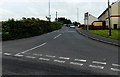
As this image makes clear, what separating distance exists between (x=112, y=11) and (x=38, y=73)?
4741 cm

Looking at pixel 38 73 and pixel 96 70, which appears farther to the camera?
pixel 96 70

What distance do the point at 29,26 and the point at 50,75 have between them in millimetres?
18790

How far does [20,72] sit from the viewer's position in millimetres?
5941

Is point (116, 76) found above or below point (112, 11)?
below

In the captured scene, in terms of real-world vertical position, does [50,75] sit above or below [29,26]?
below

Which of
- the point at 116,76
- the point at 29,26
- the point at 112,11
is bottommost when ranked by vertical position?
the point at 116,76

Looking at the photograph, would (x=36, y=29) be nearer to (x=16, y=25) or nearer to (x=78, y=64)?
(x=16, y=25)

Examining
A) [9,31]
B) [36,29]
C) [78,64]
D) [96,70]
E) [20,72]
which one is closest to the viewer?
[20,72]

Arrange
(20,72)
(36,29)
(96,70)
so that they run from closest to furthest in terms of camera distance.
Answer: (20,72) < (96,70) < (36,29)

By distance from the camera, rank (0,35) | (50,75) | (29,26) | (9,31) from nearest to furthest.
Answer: (50,75) → (0,35) → (9,31) → (29,26)

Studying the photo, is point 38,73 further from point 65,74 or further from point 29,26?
point 29,26

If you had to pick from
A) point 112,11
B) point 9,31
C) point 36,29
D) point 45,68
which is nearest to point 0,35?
point 9,31

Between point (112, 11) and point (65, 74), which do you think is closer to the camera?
point (65, 74)

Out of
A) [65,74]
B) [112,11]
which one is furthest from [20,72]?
[112,11]
